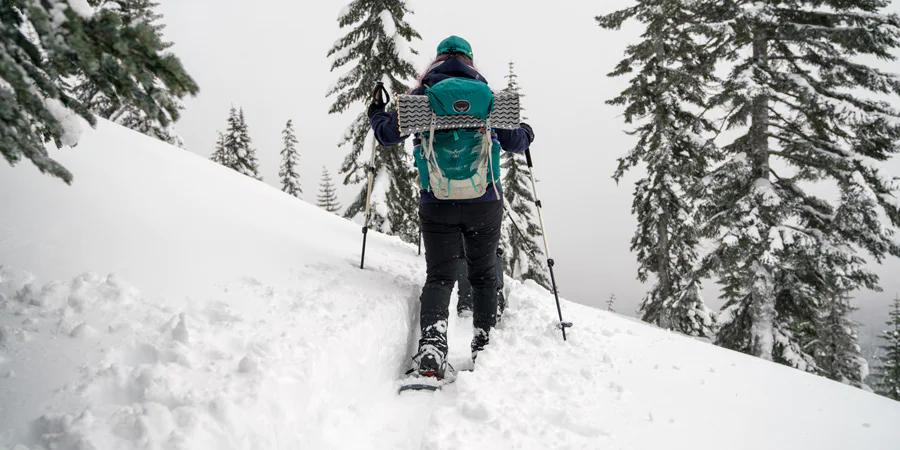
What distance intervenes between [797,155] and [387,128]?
11.1 metres

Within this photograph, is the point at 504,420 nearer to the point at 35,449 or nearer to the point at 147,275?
the point at 35,449

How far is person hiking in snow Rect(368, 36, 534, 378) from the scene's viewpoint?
3080 mm

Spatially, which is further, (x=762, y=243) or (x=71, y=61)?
(x=762, y=243)

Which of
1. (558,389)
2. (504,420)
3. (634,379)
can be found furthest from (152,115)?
(634,379)

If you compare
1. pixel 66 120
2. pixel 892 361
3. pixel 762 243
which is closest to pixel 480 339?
pixel 66 120

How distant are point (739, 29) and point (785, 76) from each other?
1568 mm

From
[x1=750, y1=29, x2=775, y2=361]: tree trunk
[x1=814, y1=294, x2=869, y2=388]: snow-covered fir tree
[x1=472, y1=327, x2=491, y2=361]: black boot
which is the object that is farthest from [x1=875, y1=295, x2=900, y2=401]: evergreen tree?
[x1=472, y1=327, x2=491, y2=361]: black boot

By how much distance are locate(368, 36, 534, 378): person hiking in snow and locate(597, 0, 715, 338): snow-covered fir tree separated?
416 inches

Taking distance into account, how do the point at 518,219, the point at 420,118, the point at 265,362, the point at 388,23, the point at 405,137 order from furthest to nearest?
the point at 518,219 → the point at 388,23 → the point at 405,137 → the point at 420,118 → the point at 265,362

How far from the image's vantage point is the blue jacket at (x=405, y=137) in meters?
3.27

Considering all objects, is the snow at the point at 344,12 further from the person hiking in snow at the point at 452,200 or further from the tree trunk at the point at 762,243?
the tree trunk at the point at 762,243

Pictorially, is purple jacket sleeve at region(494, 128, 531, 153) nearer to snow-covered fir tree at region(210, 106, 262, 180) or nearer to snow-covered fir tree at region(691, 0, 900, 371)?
snow-covered fir tree at region(691, 0, 900, 371)

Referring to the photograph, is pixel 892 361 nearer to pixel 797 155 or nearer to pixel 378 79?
pixel 797 155

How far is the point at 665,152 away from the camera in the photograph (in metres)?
13.2
